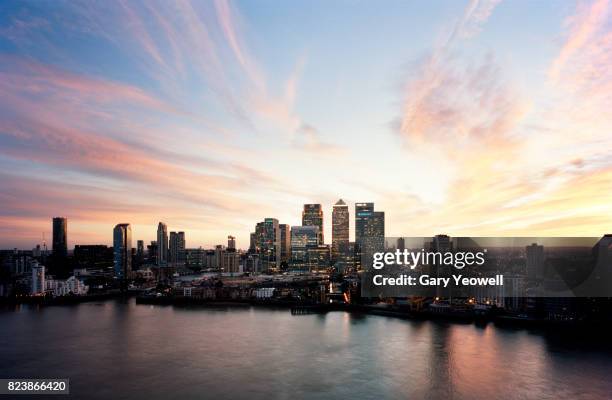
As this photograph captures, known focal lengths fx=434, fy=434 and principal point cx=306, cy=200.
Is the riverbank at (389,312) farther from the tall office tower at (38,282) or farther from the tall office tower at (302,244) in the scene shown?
the tall office tower at (302,244)

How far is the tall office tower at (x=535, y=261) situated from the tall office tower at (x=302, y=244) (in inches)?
2497

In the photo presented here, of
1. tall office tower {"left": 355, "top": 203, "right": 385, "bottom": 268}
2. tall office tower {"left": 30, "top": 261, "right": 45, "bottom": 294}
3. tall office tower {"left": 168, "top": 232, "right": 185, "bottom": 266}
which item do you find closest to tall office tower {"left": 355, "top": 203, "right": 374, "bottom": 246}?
tall office tower {"left": 355, "top": 203, "right": 385, "bottom": 268}

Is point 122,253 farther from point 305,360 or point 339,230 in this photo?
point 305,360

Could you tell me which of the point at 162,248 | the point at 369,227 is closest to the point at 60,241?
the point at 162,248

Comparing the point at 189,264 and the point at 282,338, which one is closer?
the point at 282,338

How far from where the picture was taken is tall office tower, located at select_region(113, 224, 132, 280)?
82.7 metres

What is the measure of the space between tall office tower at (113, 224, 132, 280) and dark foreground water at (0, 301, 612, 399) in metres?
51.1

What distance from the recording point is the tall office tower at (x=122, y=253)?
Answer: 8269 centimetres

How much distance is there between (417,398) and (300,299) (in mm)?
34811

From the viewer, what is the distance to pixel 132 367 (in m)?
19.1

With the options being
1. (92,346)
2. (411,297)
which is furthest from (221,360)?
(411,297)

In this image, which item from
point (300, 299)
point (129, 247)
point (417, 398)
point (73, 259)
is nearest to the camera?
point (417, 398)

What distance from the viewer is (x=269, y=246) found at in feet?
374

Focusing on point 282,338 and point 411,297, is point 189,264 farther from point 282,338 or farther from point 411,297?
point 282,338
